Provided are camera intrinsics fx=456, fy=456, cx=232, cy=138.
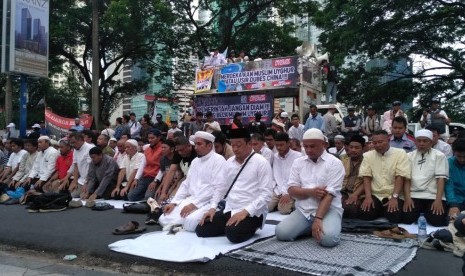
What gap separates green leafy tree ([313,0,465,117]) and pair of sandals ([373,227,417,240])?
12.4m

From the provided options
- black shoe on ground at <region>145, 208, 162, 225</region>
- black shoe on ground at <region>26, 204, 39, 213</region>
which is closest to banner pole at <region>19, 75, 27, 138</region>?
black shoe on ground at <region>26, 204, 39, 213</region>

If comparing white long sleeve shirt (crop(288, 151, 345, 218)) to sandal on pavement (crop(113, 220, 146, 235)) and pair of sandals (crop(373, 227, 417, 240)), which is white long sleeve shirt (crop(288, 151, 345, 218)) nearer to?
pair of sandals (crop(373, 227, 417, 240))

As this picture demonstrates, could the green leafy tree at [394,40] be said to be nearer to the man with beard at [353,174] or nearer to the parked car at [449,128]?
the parked car at [449,128]

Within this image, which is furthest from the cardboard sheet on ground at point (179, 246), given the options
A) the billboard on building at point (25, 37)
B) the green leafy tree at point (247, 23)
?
the green leafy tree at point (247, 23)

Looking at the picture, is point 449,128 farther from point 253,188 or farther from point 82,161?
point 82,161

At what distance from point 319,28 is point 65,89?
64.9ft

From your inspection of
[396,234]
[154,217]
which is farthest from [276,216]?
[396,234]

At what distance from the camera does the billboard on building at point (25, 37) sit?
14.5m

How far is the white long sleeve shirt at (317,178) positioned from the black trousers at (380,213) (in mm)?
1409

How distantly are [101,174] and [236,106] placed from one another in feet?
20.5

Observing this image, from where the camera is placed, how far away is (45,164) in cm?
1012

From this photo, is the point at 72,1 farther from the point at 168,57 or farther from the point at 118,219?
the point at 118,219

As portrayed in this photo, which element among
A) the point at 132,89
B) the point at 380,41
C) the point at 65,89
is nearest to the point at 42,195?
the point at 380,41

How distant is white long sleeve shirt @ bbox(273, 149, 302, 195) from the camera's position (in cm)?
779
